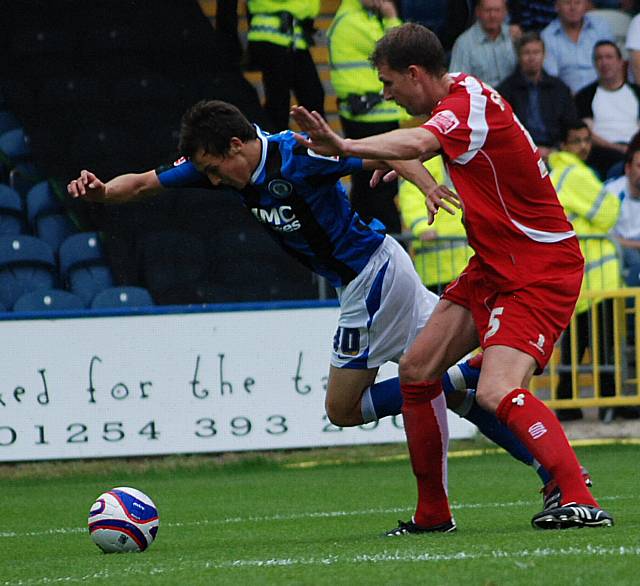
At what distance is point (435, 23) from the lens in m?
14.4

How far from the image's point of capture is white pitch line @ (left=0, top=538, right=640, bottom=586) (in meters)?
5.02

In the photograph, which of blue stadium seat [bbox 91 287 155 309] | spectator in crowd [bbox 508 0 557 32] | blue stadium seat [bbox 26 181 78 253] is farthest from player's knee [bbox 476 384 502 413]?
spectator in crowd [bbox 508 0 557 32]

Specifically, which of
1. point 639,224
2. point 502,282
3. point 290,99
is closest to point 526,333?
point 502,282

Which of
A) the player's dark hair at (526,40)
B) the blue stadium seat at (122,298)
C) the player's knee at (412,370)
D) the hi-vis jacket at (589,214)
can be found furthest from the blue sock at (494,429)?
the player's dark hair at (526,40)

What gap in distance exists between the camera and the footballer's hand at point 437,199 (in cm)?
601

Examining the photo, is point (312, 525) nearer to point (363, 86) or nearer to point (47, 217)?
point (47, 217)

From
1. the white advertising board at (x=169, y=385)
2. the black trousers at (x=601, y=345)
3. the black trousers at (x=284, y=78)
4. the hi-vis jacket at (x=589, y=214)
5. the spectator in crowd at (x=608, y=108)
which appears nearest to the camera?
the white advertising board at (x=169, y=385)

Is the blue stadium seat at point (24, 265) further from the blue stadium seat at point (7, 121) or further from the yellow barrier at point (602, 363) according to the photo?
the yellow barrier at point (602, 363)

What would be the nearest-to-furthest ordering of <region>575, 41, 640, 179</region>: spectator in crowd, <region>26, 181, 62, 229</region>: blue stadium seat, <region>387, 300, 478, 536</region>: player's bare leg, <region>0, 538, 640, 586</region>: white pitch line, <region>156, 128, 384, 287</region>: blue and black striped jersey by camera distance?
<region>0, 538, 640, 586</region>: white pitch line, <region>387, 300, 478, 536</region>: player's bare leg, <region>156, 128, 384, 287</region>: blue and black striped jersey, <region>26, 181, 62, 229</region>: blue stadium seat, <region>575, 41, 640, 179</region>: spectator in crowd

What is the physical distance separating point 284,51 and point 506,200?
7.68m

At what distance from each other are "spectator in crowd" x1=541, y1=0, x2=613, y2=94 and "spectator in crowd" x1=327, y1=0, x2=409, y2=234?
2003 millimetres

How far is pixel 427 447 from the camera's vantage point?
6.57 metres

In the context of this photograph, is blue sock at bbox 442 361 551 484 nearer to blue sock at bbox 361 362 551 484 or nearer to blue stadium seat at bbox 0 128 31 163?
blue sock at bbox 361 362 551 484

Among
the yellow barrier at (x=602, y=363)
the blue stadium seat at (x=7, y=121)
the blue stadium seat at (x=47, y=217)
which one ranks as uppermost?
the blue stadium seat at (x=7, y=121)
